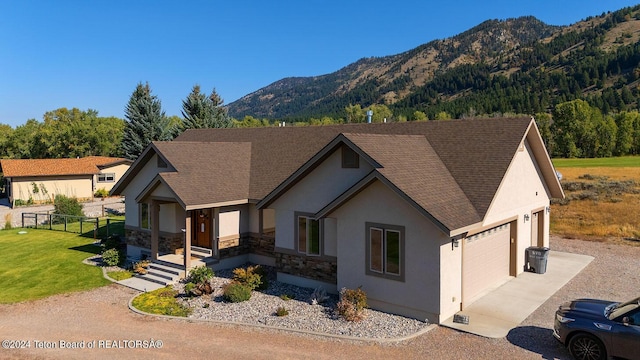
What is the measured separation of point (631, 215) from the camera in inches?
1141

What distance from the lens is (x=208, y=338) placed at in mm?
11500

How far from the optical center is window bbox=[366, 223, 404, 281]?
12688 mm

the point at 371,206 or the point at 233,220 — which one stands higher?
the point at 371,206

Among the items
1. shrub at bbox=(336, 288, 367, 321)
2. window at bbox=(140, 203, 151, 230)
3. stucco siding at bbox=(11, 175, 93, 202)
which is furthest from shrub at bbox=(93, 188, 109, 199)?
shrub at bbox=(336, 288, 367, 321)

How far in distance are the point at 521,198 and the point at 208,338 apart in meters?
12.6

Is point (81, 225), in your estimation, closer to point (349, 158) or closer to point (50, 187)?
point (349, 158)

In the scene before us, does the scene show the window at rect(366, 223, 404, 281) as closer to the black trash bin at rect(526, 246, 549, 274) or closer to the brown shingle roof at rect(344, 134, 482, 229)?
the brown shingle roof at rect(344, 134, 482, 229)

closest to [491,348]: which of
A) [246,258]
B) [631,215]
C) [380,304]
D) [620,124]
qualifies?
[380,304]

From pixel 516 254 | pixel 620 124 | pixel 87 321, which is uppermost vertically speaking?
pixel 620 124

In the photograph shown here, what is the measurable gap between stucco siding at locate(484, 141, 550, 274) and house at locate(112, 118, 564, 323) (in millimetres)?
76

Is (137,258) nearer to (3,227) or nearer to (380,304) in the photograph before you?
(380,304)

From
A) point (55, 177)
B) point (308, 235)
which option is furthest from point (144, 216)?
point (55, 177)

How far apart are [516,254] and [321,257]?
24.9 feet

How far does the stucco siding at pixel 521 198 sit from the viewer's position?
15008 mm
